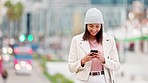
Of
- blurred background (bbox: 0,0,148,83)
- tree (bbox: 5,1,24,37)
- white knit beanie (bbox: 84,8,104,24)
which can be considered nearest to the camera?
white knit beanie (bbox: 84,8,104,24)

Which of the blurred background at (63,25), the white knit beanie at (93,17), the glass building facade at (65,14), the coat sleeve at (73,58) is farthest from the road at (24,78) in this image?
the glass building facade at (65,14)

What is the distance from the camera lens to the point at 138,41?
52938 millimetres

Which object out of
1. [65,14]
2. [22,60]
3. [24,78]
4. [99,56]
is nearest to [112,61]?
→ [99,56]

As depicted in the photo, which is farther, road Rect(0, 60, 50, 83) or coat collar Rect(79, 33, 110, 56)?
road Rect(0, 60, 50, 83)

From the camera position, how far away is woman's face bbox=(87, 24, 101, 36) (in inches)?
210

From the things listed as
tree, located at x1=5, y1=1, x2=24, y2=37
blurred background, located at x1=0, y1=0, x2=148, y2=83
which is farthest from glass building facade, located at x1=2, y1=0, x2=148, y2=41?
tree, located at x1=5, y1=1, x2=24, y2=37

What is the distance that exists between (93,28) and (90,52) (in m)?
0.23

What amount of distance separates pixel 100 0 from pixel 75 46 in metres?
71.1

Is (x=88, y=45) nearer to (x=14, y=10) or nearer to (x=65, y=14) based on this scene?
(x=14, y=10)

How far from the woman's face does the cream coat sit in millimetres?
109

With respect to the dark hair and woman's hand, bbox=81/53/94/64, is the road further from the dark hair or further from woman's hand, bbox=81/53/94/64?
woman's hand, bbox=81/53/94/64

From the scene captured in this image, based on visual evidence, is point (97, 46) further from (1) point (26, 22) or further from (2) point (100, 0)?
(2) point (100, 0)

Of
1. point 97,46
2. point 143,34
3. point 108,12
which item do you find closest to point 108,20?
point 108,12

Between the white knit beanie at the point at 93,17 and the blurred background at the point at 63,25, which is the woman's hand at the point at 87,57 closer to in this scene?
the white knit beanie at the point at 93,17
